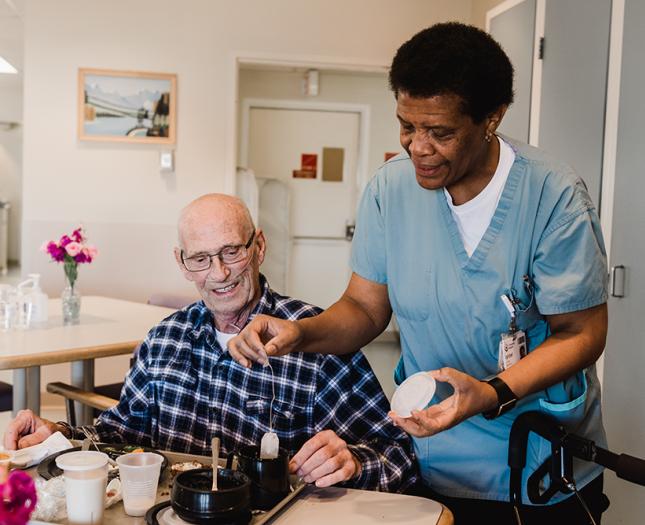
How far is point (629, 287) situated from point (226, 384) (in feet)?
4.59

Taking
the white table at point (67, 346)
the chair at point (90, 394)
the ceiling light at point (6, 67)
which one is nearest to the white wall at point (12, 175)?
the ceiling light at point (6, 67)

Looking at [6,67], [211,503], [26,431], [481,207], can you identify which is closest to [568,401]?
[481,207]

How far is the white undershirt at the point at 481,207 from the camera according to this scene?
4.67ft

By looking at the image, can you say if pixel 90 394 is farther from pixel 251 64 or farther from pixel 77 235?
pixel 251 64

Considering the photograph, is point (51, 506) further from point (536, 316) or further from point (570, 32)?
point (570, 32)

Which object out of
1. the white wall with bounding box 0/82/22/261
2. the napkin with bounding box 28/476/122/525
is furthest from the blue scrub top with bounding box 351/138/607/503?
the white wall with bounding box 0/82/22/261

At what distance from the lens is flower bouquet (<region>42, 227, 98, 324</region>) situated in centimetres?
324

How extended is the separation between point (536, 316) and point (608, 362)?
1253 mm

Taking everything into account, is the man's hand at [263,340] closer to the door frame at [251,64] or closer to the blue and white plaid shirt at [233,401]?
the blue and white plaid shirt at [233,401]

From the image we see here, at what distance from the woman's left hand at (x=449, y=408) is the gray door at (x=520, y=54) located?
2137 mm

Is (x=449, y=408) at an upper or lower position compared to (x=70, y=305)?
upper

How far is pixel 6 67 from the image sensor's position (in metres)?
7.99

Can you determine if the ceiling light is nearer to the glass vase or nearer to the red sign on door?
the red sign on door

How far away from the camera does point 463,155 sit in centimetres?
131
